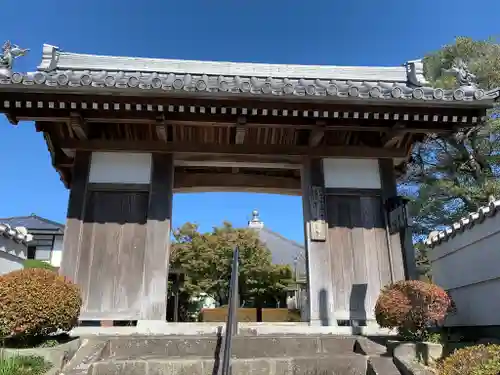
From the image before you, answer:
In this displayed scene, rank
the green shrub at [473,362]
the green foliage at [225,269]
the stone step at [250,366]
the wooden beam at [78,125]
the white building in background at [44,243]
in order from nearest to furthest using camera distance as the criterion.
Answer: the green shrub at [473,362] → the stone step at [250,366] → the wooden beam at [78,125] → the green foliage at [225,269] → the white building in background at [44,243]

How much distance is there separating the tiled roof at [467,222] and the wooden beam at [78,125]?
5.38 m

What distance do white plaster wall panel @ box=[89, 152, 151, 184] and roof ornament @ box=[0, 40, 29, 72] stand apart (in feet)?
5.34

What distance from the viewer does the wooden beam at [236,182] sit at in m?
8.34

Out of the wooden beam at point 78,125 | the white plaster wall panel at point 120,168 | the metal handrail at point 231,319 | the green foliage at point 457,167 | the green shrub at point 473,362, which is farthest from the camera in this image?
the green foliage at point 457,167

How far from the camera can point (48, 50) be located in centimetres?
732

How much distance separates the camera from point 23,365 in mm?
3531

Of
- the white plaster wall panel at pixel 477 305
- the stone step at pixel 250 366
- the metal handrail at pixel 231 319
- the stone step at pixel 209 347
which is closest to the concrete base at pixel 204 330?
the stone step at pixel 209 347

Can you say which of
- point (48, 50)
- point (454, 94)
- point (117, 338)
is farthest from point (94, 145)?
point (454, 94)

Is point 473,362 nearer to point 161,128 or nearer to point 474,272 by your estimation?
point 474,272

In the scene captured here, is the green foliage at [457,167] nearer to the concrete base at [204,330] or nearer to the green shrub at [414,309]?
the concrete base at [204,330]

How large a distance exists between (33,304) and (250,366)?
Answer: 7.08ft

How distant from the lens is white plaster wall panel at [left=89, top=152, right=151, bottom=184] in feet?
20.4

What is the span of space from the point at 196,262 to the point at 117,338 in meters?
11.9

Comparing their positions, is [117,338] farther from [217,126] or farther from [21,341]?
[217,126]
